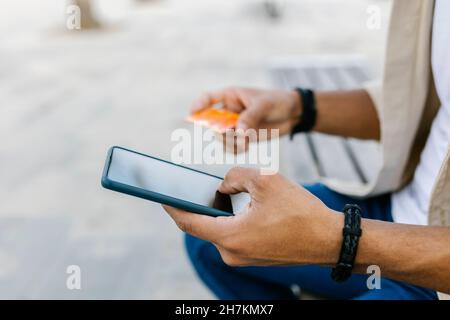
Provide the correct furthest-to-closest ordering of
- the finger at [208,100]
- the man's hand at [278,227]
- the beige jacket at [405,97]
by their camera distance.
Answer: the finger at [208,100] < the beige jacket at [405,97] < the man's hand at [278,227]

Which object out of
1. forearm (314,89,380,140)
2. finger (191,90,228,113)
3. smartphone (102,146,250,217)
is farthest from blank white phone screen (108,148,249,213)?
forearm (314,89,380,140)

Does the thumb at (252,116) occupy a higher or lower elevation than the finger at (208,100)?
lower

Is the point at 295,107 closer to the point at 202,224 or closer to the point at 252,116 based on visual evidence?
the point at 252,116

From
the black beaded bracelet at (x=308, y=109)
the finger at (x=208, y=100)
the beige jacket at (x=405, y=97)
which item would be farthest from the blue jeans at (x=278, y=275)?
the finger at (x=208, y=100)

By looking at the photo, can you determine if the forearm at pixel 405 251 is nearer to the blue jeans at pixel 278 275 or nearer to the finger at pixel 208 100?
the blue jeans at pixel 278 275

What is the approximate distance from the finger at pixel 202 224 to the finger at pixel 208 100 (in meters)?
0.53

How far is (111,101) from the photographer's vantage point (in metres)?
3.47

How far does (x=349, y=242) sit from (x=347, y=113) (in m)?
0.66

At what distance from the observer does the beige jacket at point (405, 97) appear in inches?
45.3

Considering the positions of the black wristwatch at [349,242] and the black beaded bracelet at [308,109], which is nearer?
the black wristwatch at [349,242]

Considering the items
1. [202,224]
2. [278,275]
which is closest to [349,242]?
[202,224]

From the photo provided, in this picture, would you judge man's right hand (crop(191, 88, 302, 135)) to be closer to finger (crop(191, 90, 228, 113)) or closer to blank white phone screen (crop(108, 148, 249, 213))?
finger (crop(191, 90, 228, 113))
